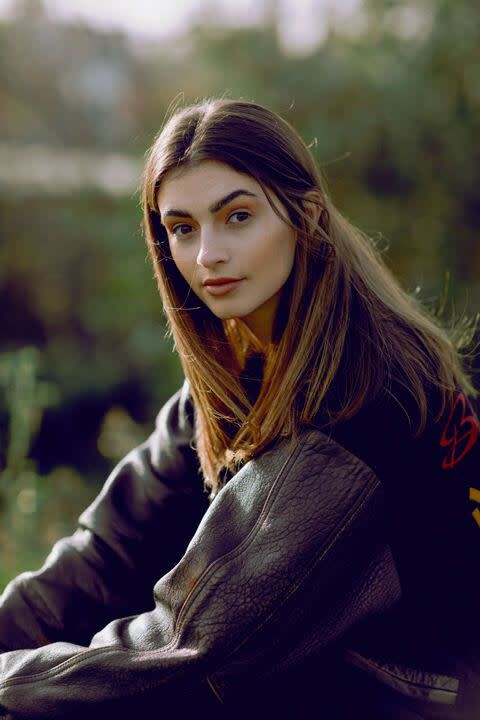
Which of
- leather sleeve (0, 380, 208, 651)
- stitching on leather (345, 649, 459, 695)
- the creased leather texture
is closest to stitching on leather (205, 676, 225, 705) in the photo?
the creased leather texture

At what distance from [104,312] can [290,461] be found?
5.01m

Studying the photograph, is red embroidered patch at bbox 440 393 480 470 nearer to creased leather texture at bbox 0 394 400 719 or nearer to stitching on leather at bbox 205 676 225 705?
creased leather texture at bbox 0 394 400 719

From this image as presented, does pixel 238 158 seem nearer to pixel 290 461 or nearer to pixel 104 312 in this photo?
pixel 290 461

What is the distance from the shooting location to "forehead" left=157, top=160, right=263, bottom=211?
6.43 ft

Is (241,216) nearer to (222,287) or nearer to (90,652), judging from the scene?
(222,287)

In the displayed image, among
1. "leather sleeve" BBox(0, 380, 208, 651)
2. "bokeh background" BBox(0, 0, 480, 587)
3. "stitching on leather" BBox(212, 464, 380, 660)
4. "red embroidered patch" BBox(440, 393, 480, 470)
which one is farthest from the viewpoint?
"bokeh background" BBox(0, 0, 480, 587)

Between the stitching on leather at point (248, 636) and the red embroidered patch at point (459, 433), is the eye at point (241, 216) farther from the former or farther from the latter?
the red embroidered patch at point (459, 433)

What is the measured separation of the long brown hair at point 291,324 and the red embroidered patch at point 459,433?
5 cm

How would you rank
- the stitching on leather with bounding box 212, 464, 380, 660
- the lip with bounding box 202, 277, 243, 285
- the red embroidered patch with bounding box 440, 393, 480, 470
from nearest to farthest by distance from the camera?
the stitching on leather with bounding box 212, 464, 380, 660, the red embroidered patch with bounding box 440, 393, 480, 470, the lip with bounding box 202, 277, 243, 285

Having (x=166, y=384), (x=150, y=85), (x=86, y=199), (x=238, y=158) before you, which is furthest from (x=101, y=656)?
(x=150, y=85)

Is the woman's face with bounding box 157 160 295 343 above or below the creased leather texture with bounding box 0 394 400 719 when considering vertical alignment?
above

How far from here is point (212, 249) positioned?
198 cm

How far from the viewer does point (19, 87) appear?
600 inches

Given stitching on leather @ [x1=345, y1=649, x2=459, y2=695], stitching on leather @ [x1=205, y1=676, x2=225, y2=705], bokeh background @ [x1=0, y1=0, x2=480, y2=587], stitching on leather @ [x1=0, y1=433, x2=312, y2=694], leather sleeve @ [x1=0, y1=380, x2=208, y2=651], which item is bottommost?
stitching on leather @ [x1=345, y1=649, x2=459, y2=695]
